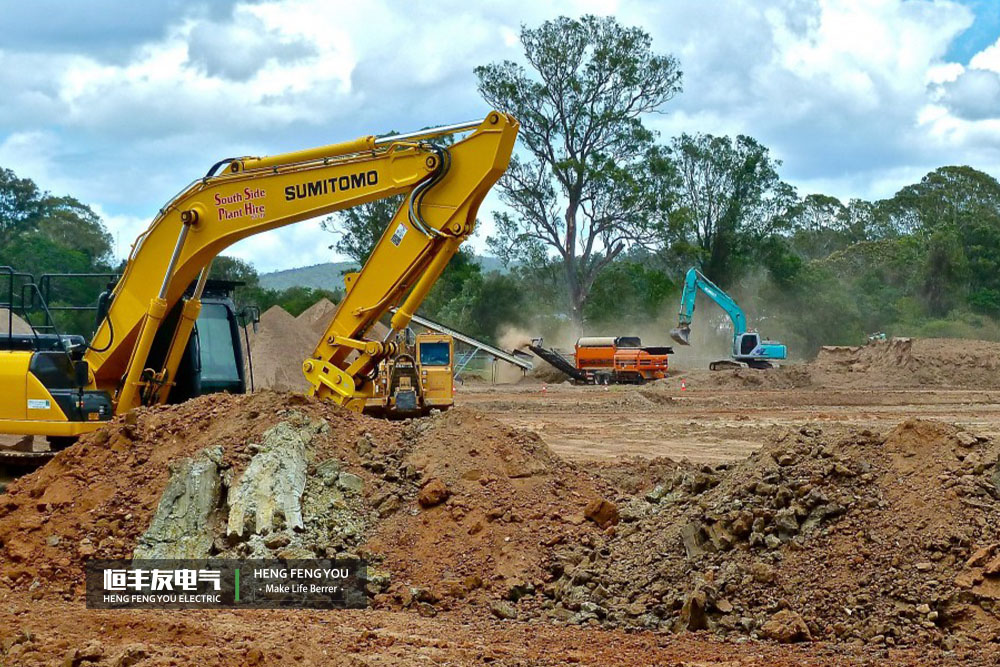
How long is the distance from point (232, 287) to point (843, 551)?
807cm

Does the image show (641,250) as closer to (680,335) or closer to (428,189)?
(680,335)

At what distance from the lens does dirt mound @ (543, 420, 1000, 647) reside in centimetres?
715

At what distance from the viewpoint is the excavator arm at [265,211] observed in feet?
39.7

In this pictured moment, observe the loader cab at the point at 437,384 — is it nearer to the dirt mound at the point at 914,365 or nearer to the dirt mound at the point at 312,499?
the dirt mound at the point at 312,499

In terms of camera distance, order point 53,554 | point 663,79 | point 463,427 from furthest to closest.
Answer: point 663,79
point 463,427
point 53,554

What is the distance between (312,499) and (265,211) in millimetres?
4064

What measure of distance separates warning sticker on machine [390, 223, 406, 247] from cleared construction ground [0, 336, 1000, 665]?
2.45 m

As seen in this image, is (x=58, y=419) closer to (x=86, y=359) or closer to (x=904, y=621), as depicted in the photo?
(x=86, y=359)

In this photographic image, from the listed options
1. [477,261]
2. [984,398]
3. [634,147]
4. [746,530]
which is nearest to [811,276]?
[634,147]

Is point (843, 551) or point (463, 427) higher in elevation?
point (463, 427)

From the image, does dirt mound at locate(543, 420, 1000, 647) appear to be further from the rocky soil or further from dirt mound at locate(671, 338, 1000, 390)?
dirt mound at locate(671, 338, 1000, 390)

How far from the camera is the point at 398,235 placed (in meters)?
12.6

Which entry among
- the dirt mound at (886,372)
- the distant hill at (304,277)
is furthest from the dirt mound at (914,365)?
the distant hill at (304,277)

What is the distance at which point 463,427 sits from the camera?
10.4 metres
